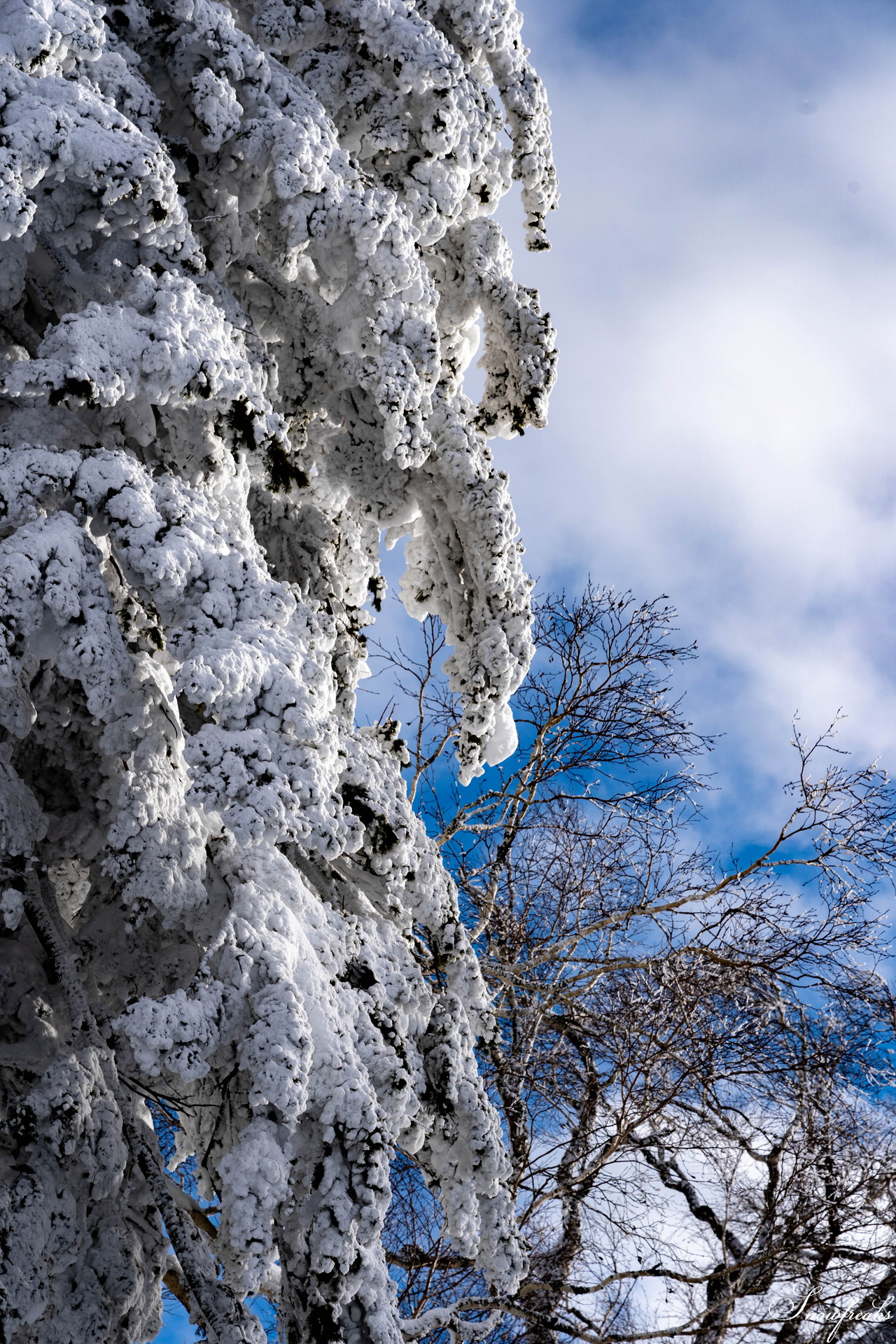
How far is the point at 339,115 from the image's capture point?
462 centimetres

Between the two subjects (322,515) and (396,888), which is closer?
(396,888)

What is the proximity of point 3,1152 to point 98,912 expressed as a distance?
29.9 inches

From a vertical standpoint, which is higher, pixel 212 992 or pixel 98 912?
pixel 98 912

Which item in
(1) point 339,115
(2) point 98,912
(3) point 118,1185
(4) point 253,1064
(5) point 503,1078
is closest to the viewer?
(4) point 253,1064

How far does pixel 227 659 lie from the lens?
2.67 m

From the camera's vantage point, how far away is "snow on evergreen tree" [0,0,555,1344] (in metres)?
2.68

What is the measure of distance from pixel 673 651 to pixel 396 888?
180 inches

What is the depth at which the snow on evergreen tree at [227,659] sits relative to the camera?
2.68 metres

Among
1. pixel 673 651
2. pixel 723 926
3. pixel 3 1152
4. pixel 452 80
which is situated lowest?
pixel 3 1152

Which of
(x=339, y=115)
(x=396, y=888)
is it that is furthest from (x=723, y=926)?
(x=339, y=115)

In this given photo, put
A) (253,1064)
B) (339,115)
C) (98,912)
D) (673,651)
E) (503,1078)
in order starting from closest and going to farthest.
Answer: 1. (253,1064)
2. (98,912)
3. (339,115)
4. (503,1078)
5. (673,651)

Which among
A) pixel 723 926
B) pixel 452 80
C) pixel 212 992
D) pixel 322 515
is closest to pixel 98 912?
pixel 212 992

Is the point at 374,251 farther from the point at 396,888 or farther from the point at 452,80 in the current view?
the point at 396,888

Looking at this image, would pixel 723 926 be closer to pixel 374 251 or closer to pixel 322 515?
pixel 322 515
